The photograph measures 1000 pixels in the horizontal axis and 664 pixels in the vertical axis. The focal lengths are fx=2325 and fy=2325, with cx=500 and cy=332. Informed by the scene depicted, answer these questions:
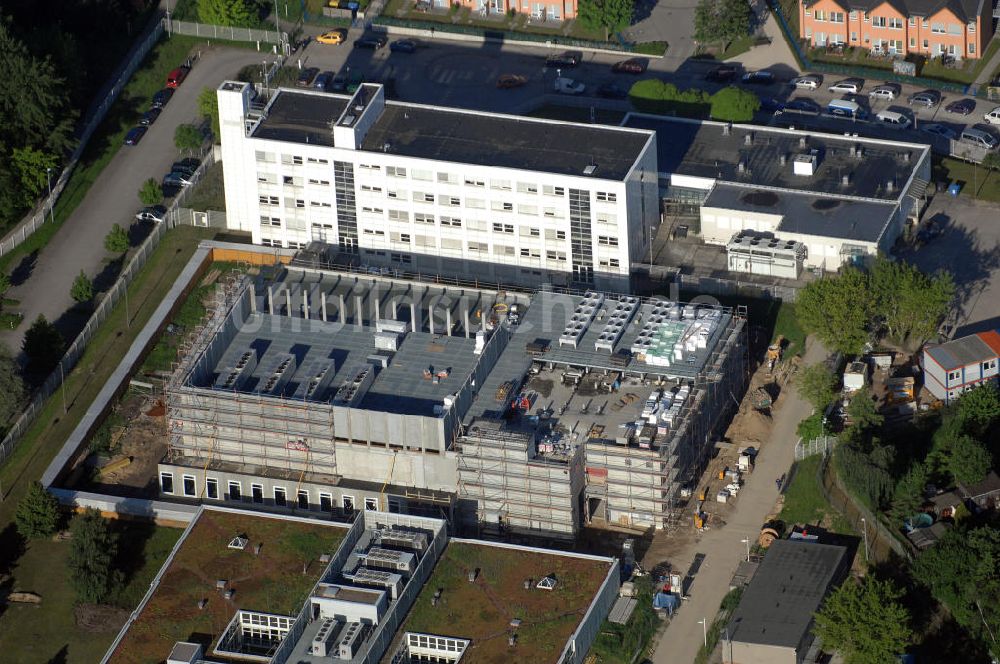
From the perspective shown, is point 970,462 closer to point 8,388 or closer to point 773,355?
point 773,355

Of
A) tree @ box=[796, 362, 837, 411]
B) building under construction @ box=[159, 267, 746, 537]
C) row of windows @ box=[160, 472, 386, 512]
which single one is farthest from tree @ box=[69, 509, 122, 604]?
tree @ box=[796, 362, 837, 411]

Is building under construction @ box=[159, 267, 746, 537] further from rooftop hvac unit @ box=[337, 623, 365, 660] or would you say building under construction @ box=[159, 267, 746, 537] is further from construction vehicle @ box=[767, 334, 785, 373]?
rooftop hvac unit @ box=[337, 623, 365, 660]

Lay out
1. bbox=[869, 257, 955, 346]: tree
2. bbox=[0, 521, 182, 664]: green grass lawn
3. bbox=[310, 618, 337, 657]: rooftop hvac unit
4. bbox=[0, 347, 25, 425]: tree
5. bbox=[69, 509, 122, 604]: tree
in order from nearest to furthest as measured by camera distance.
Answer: bbox=[310, 618, 337, 657]: rooftop hvac unit
bbox=[0, 521, 182, 664]: green grass lawn
bbox=[69, 509, 122, 604]: tree
bbox=[0, 347, 25, 425]: tree
bbox=[869, 257, 955, 346]: tree

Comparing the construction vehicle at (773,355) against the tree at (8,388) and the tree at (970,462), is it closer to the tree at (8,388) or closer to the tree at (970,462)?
the tree at (970,462)

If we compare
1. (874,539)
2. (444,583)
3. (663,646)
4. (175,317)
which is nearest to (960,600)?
(874,539)

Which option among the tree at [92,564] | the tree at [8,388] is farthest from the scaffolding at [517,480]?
the tree at [8,388]

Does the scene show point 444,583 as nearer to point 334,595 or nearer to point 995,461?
point 334,595
